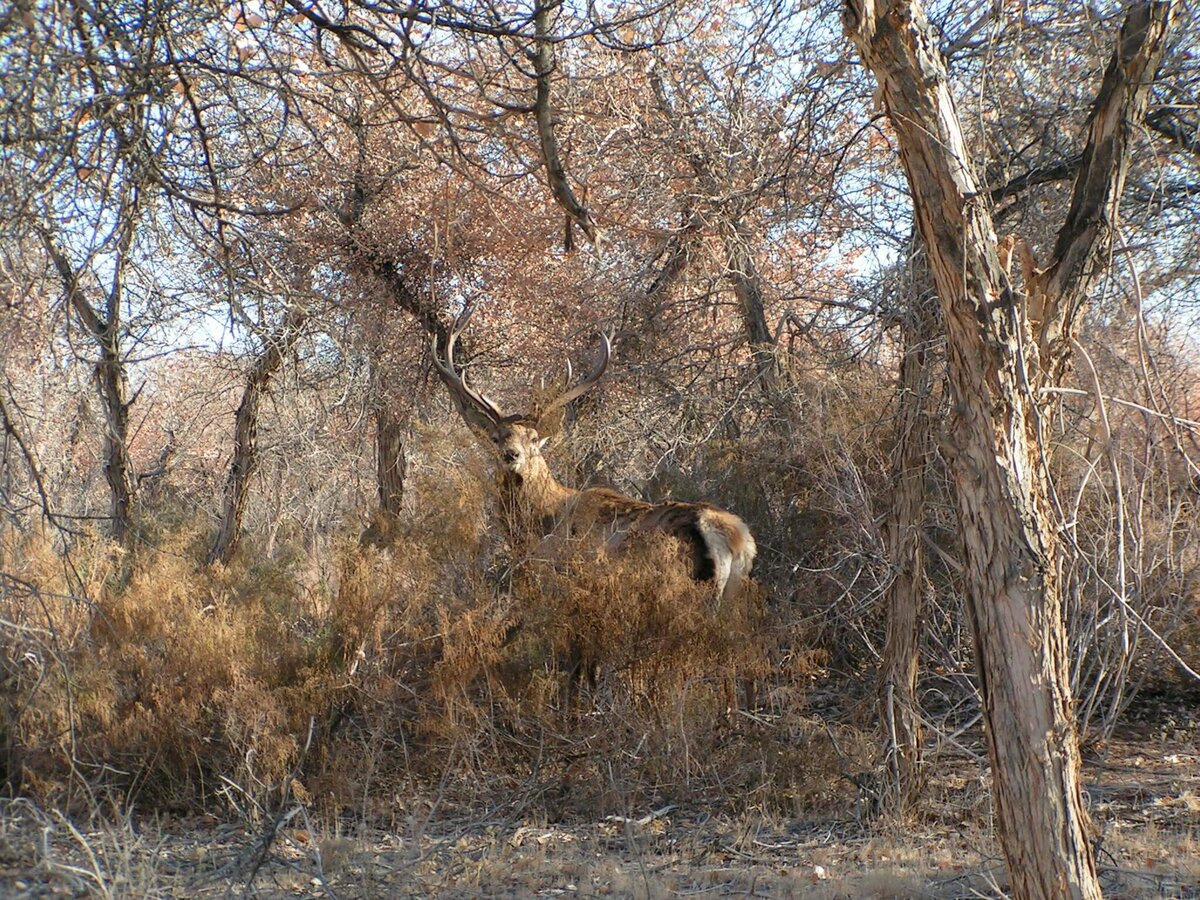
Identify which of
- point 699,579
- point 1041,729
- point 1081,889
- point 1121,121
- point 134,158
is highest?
point 134,158

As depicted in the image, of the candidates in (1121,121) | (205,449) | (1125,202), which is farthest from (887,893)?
(205,449)

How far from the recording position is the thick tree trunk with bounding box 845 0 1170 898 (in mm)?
3740

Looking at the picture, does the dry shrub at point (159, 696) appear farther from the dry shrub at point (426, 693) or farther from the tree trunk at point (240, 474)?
the tree trunk at point (240, 474)

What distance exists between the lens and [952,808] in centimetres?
661

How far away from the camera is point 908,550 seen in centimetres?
614

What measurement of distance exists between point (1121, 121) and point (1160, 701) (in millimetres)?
5773

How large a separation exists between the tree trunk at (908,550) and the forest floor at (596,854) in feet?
1.35

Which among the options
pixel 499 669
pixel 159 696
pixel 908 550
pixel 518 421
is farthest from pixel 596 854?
pixel 518 421

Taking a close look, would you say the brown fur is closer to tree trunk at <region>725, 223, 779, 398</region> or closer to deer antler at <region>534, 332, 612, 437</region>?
deer antler at <region>534, 332, 612, 437</region>

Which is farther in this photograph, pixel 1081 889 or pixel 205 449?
pixel 205 449

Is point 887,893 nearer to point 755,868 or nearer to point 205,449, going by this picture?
point 755,868

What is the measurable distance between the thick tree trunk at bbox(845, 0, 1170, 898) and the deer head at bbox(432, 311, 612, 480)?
577 cm

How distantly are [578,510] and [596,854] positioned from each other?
3.22 meters

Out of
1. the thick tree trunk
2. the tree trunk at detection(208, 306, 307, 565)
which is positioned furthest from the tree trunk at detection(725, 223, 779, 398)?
the thick tree trunk
